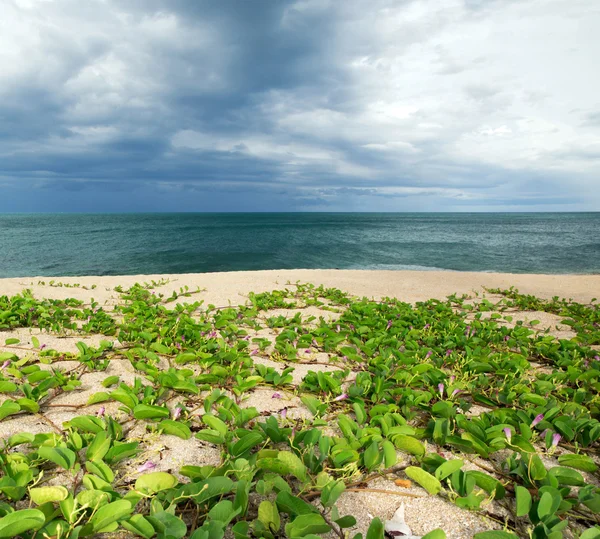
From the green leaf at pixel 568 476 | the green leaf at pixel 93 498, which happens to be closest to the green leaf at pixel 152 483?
the green leaf at pixel 93 498

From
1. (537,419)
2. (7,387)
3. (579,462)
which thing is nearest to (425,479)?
(579,462)

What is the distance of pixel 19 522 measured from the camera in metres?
1.06

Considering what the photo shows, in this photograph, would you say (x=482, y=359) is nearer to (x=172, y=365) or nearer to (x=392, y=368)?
(x=392, y=368)

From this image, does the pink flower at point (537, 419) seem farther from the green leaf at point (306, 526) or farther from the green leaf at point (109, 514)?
the green leaf at point (109, 514)

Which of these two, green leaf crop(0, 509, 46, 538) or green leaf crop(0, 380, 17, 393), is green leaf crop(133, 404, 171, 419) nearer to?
green leaf crop(0, 509, 46, 538)

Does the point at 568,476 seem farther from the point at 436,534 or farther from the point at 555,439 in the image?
the point at 436,534

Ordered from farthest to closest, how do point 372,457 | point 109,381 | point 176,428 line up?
point 109,381 < point 176,428 < point 372,457

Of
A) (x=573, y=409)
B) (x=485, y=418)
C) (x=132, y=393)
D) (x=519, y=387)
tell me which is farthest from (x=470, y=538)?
(x=132, y=393)

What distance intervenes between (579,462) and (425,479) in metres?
A: 0.82

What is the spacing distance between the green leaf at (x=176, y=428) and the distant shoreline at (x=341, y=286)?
387 cm

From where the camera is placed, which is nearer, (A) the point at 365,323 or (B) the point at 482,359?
(B) the point at 482,359

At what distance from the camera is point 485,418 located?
2.03 meters

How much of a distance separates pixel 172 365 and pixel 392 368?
1.95 meters

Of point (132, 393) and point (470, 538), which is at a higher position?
point (132, 393)
